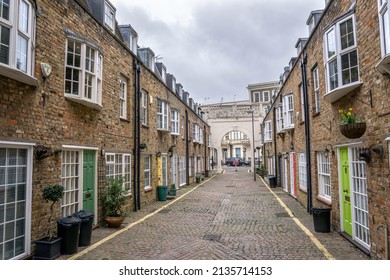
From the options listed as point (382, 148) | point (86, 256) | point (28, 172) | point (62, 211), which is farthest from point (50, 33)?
point (382, 148)

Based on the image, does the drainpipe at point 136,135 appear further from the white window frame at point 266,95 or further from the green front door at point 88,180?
the white window frame at point 266,95

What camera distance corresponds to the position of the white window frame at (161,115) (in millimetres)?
16000

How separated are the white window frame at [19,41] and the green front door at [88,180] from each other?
3159 millimetres

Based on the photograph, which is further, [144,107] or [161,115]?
[161,115]

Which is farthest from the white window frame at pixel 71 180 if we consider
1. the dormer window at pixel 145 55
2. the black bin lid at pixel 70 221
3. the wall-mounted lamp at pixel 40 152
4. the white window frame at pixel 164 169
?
the white window frame at pixel 164 169

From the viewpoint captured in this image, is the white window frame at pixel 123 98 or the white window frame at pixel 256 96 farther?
the white window frame at pixel 256 96

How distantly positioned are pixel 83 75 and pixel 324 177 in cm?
838

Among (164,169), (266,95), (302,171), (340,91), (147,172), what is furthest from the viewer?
(266,95)

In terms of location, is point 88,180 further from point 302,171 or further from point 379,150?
point 302,171

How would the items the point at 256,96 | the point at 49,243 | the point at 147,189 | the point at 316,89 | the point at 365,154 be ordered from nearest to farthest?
the point at 365,154
the point at 49,243
the point at 316,89
the point at 147,189
the point at 256,96

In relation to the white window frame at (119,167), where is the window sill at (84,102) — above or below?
above

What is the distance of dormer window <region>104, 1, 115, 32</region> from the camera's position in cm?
1062

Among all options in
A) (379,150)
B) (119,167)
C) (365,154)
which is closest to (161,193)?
(119,167)

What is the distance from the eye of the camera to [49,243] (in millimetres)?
6070
